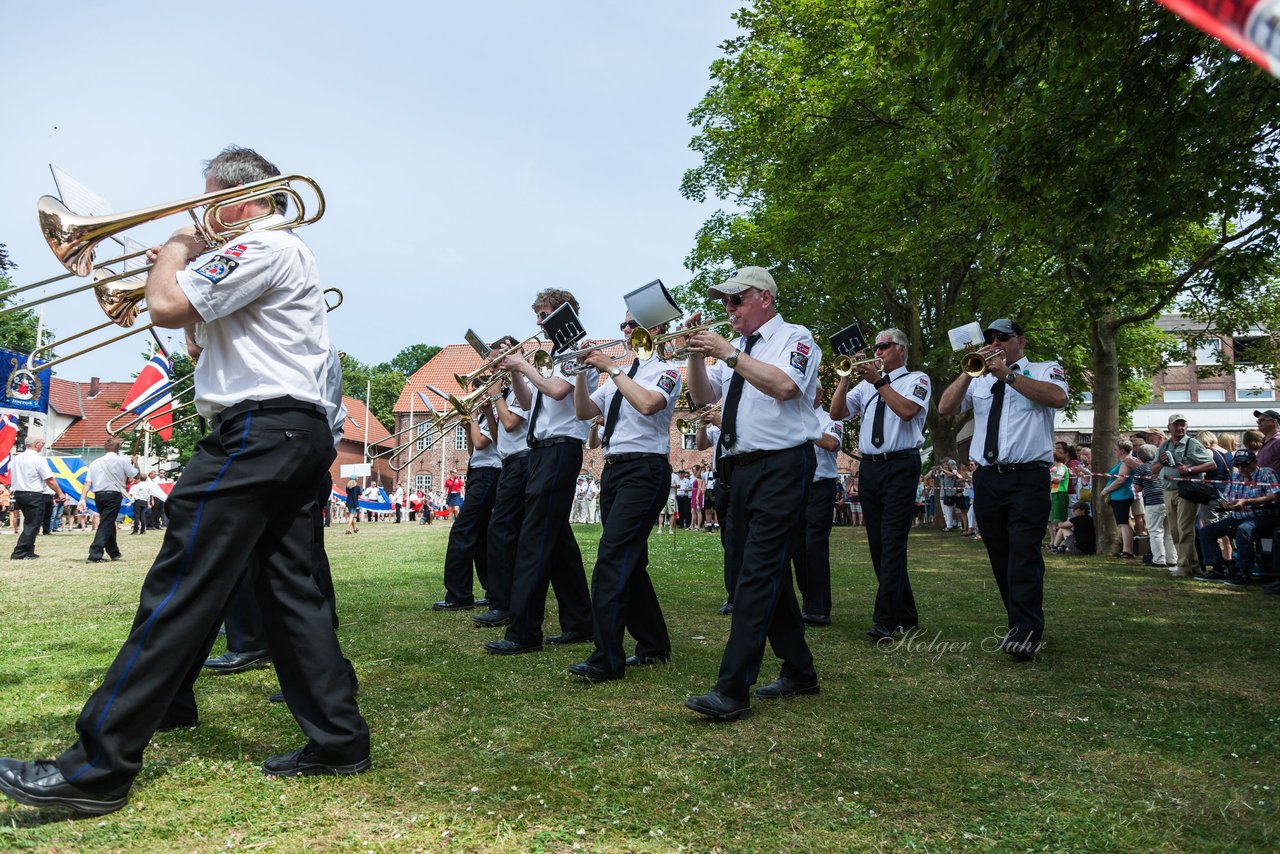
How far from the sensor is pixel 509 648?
20.9 ft

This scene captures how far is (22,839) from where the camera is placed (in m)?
2.94

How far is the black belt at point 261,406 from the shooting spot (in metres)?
3.59

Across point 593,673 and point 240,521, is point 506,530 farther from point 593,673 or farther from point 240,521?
point 240,521

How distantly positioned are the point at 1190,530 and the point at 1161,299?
145 inches

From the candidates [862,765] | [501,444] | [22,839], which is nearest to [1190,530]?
[501,444]

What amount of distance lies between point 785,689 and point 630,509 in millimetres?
1451

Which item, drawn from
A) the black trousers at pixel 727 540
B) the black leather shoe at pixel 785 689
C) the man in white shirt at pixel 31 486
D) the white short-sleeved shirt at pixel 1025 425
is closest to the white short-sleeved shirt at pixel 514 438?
the black trousers at pixel 727 540

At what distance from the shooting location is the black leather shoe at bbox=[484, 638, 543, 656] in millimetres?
6355

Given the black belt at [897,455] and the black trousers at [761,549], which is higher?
the black belt at [897,455]

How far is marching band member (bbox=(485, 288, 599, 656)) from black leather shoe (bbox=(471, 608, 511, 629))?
2.92 ft

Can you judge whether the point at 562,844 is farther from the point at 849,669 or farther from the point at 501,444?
the point at 501,444

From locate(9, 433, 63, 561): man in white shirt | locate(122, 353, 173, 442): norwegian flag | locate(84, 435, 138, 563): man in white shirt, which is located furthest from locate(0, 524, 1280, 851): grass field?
locate(9, 433, 63, 561): man in white shirt

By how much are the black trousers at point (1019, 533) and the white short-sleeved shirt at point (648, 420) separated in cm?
245

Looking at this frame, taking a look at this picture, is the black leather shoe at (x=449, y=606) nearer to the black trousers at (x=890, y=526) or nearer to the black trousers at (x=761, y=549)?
the black trousers at (x=890, y=526)
